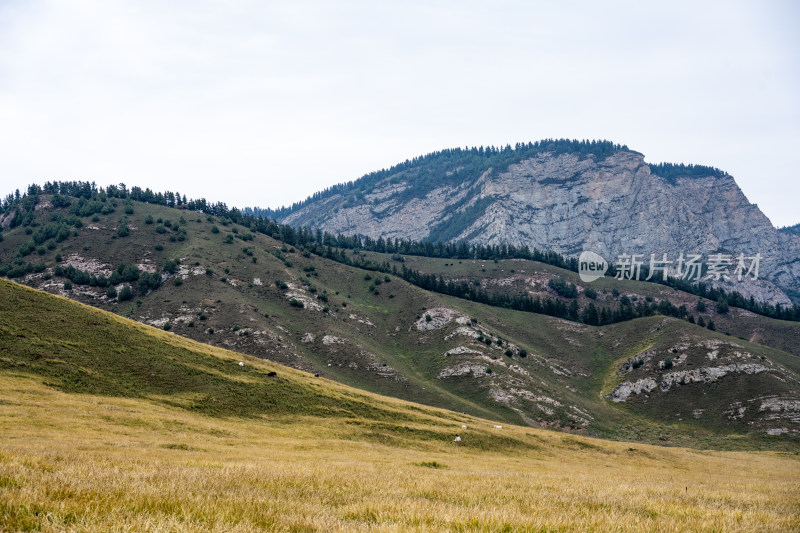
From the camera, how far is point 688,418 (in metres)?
120

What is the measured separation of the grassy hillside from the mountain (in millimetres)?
45214

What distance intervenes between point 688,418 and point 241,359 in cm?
11195

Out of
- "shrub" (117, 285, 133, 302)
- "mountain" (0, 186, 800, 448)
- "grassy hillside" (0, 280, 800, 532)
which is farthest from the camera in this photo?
"shrub" (117, 285, 133, 302)

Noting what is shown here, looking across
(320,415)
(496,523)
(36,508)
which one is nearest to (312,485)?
(496,523)

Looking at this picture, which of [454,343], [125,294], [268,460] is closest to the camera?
[268,460]

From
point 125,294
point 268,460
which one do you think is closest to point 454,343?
point 125,294

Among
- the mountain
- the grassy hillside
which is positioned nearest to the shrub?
the mountain

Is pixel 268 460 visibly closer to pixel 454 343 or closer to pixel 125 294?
pixel 454 343

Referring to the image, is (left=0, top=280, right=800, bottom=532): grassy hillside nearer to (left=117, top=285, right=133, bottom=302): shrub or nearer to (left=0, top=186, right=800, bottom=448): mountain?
(left=0, top=186, right=800, bottom=448): mountain

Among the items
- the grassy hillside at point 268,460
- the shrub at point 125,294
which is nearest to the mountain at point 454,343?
the shrub at point 125,294

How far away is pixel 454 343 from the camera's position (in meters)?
146

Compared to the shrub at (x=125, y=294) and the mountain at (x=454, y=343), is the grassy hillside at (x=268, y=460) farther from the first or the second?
the shrub at (x=125, y=294)

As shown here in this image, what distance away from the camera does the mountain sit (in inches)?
4542

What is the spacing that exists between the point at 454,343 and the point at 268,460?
122258 millimetres
